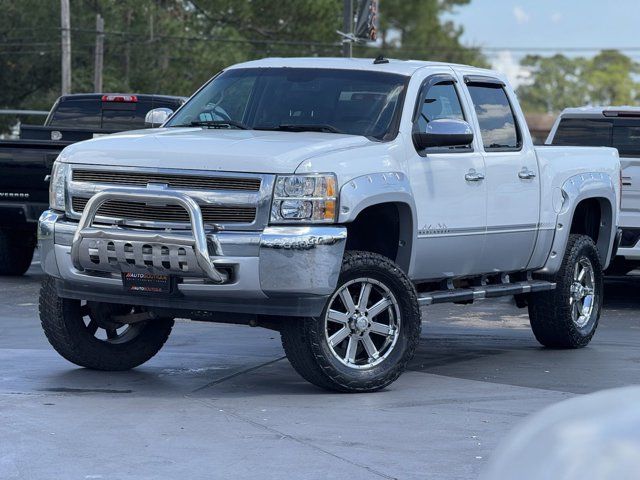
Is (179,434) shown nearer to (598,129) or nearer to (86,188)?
(86,188)

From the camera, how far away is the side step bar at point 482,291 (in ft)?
28.6

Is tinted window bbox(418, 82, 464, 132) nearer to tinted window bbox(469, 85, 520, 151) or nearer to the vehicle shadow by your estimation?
tinted window bbox(469, 85, 520, 151)

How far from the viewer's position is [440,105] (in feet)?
29.9

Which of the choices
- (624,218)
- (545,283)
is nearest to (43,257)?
(545,283)

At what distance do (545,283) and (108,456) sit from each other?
15.4 ft

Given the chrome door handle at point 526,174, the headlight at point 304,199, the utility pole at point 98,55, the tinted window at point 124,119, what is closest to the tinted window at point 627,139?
the chrome door handle at point 526,174

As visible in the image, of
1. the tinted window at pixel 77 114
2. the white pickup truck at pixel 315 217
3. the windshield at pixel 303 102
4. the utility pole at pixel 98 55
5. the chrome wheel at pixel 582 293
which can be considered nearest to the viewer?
the white pickup truck at pixel 315 217

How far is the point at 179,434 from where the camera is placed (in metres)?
6.68

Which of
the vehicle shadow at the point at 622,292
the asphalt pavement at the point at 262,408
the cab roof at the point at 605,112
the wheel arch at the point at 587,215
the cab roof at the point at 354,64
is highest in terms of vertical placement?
the cab roof at the point at 354,64

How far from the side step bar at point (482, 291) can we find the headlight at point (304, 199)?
113cm

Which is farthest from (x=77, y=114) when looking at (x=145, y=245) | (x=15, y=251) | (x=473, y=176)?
(x=145, y=245)

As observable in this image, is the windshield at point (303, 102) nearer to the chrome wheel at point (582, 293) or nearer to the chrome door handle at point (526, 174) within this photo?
the chrome door handle at point (526, 174)

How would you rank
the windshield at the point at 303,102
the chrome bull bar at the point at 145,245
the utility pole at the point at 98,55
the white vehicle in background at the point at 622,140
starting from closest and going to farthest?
the chrome bull bar at the point at 145,245 < the windshield at the point at 303,102 < the white vehicle in background at the point at 622,140 < the utility pole at the point at 98,55

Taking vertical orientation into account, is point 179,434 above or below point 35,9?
below
